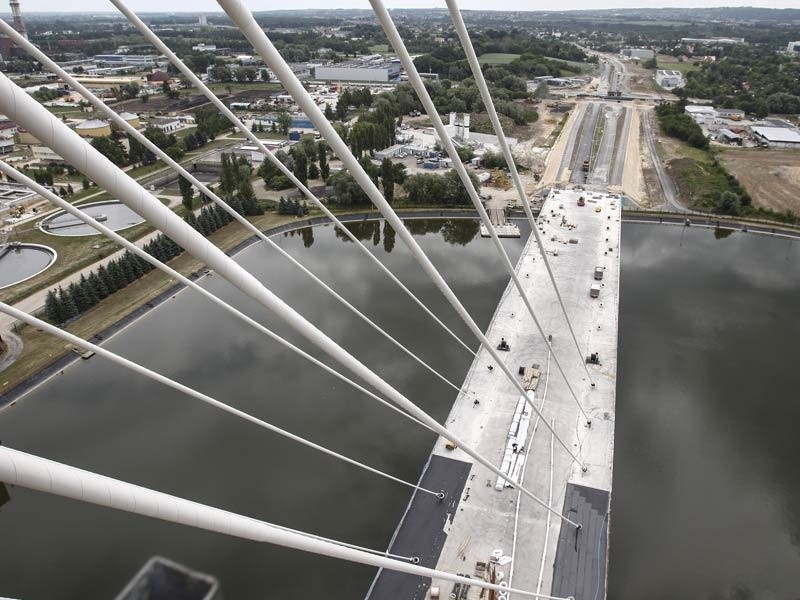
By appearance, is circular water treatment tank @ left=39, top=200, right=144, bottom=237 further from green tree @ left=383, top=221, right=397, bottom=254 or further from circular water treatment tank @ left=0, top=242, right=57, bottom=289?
green tree @ left=383, top=221, right=397, bottom=254

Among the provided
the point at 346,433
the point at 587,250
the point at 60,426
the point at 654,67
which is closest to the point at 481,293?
the point at 587,250

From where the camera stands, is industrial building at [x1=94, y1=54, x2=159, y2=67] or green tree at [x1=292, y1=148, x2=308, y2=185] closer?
green tree at [x1=292, y1=148, x2=308, y2=185]

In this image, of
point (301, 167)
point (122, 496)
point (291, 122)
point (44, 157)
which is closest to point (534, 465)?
point (122, 496)

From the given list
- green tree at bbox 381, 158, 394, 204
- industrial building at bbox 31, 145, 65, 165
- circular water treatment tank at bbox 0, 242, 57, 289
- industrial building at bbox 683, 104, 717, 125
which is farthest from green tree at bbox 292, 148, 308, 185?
industrial building at bbox 683, 104, 717, 125

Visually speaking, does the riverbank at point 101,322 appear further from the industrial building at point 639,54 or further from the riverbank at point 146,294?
the industrial building at point 639,54

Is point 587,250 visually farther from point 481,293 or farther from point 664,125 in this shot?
point 664,125


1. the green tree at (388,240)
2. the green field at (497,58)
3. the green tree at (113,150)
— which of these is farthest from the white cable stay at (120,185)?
the green field at (497,58)
